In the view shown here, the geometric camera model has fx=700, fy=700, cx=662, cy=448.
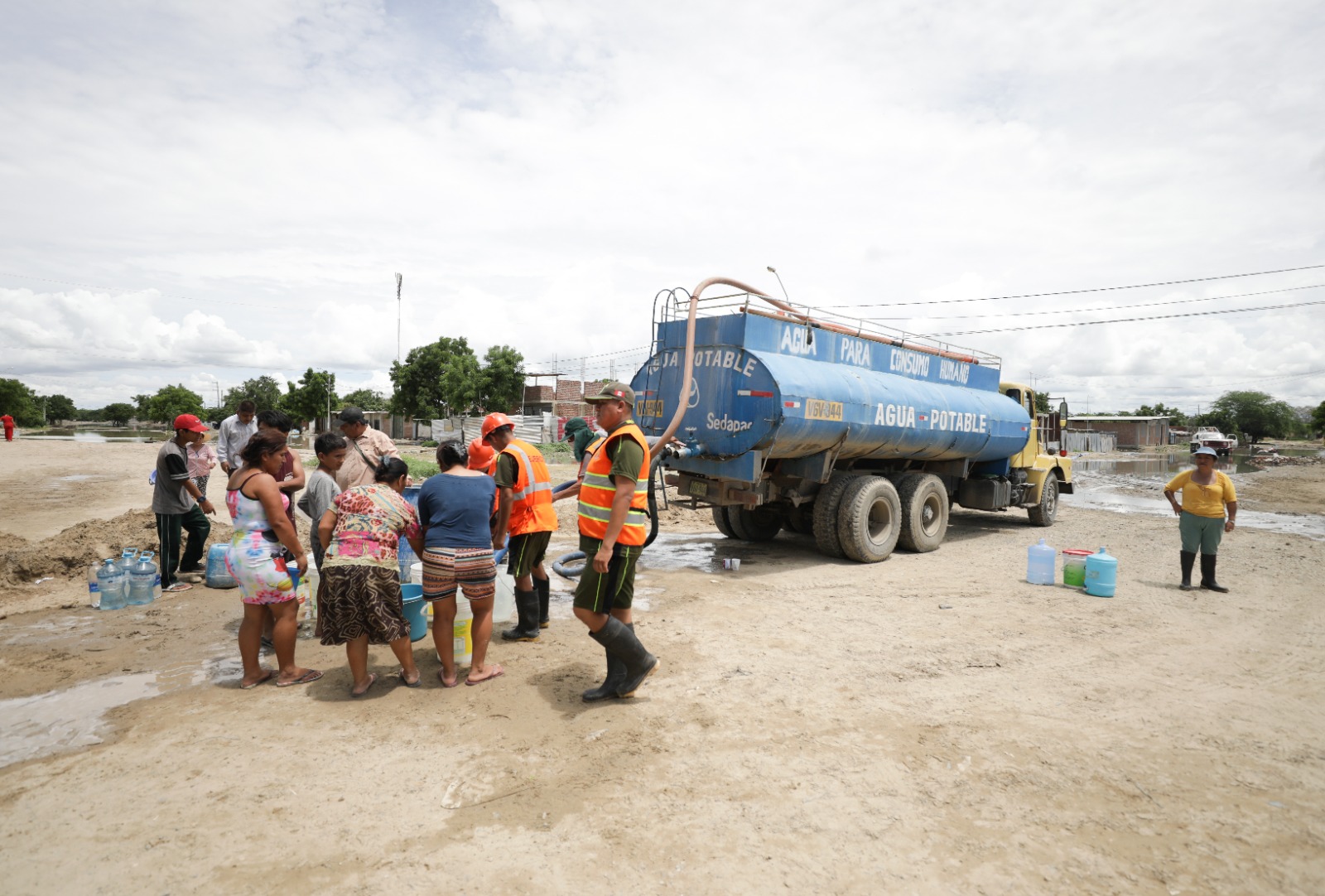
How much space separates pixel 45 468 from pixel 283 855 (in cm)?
2282

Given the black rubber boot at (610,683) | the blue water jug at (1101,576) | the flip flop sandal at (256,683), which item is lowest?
the flip flop sandal at (256,683)

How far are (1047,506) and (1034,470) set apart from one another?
897mm

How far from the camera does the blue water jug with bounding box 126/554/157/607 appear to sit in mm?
6227

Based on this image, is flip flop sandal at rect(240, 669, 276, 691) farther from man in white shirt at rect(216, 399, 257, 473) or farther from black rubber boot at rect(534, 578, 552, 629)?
man in white shirt at rect(216, 399, 257, 473)

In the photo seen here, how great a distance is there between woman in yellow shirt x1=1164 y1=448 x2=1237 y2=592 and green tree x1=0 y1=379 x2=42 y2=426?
285 ft

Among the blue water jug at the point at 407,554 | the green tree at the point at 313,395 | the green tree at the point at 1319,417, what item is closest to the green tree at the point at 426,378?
the green tree at the point at 313,395

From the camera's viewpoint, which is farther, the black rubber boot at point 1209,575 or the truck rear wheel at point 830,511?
the truck rear wheel at point 830,511

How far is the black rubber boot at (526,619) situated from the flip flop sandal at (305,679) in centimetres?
137

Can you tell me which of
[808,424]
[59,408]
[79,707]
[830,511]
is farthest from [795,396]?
[59,408]

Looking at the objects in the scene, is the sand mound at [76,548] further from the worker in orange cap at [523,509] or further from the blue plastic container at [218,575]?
the worker in orange cap at [523,509]

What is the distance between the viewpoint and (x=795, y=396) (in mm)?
7699

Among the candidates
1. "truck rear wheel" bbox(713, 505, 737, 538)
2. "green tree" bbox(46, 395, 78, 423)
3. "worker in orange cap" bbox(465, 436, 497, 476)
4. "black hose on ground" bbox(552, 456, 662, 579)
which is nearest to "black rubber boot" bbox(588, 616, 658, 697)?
"worker in orange cap" bbox(465, 436, 497, 476)

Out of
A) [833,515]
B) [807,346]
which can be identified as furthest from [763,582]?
[807,346]

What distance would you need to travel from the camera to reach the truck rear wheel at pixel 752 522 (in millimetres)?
10320
